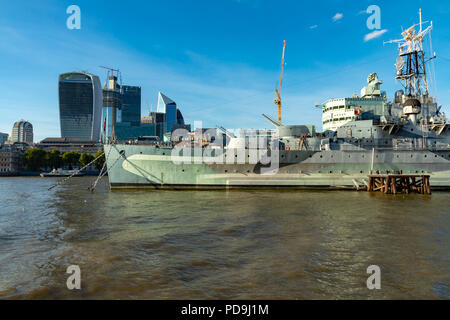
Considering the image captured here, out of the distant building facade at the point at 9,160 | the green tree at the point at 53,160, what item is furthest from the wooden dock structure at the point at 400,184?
the distant building facade at the point at 9,160

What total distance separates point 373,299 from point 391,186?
2236 cm

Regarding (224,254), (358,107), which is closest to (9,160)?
(358,107)

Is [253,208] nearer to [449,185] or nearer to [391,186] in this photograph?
[391,186]

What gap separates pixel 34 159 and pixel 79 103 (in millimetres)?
99411

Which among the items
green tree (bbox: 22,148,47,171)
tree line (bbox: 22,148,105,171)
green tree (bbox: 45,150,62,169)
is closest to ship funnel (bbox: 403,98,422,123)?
tree line (bbox: 22,148,105,171)

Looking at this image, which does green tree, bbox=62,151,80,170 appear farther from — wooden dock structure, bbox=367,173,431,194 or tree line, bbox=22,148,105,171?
wooden dock structure, bbox=367,173,431,194

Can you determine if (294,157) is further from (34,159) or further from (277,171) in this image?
(34,159)

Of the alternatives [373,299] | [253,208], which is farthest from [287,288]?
[253,208]

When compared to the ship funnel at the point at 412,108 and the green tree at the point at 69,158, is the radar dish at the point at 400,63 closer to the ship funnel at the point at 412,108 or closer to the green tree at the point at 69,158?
the ship funnel at the point at 412,108

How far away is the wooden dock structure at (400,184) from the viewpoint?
77.4 ft

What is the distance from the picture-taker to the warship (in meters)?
24.7

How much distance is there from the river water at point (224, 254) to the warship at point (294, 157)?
10.1 metres

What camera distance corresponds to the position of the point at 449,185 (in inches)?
1034
